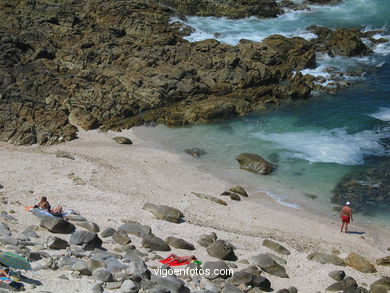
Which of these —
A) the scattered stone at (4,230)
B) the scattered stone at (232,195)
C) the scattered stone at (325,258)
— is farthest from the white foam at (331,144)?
the scattered stone at (4,230)

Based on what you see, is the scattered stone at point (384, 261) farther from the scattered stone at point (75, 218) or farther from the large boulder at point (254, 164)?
the scattered stone at point (75, 218)

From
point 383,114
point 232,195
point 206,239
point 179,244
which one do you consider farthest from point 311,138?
point 179,244

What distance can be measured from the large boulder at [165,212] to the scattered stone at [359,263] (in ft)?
23.2

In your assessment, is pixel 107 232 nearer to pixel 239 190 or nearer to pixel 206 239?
pixel 206 239

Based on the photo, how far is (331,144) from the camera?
1287 inches

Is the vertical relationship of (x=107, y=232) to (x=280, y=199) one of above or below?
above

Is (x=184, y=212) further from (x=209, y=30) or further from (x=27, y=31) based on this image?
(x=209, y=30)

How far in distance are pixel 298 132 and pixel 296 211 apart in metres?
9.36

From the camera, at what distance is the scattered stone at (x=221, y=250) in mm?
19625

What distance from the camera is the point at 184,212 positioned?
2425cm

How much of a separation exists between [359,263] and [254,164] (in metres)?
9.97

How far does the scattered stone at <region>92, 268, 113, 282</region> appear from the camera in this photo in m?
15.7

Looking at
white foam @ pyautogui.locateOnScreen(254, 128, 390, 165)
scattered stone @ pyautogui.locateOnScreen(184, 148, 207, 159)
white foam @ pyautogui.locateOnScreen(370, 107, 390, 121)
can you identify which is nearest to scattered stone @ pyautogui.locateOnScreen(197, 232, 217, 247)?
scattered stone @ pyautogui.locateOnScreen(184, 148, 207, 159)

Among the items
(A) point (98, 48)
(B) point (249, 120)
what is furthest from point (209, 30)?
(B) point (249, 120)
